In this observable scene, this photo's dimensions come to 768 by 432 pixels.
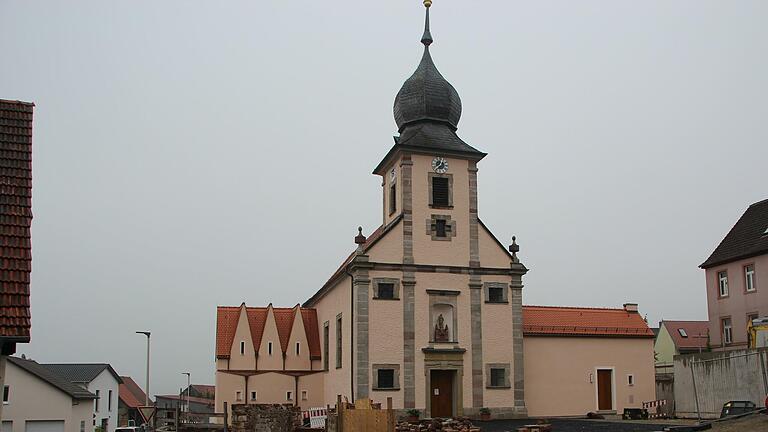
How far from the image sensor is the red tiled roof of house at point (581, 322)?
42094 mm

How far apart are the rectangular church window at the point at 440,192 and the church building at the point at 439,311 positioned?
0.16 ft

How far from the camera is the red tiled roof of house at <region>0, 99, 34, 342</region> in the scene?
1479 centimetres

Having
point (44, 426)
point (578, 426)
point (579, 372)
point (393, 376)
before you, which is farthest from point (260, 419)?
point (579, 372)

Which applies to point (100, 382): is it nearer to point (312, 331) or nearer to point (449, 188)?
point (312, 331)

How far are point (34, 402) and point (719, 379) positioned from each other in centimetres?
3143

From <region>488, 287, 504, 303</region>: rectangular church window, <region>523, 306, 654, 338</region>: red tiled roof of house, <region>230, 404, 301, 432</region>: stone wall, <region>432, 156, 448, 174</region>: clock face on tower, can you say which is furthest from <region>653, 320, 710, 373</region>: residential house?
<region>230, 404, 301, 432</region>: stone wall

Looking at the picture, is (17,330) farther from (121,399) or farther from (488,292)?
(121,399)

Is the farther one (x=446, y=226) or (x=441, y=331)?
(x=446, y=226)

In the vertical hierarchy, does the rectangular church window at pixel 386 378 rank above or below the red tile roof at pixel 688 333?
below

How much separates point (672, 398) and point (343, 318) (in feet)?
56.3

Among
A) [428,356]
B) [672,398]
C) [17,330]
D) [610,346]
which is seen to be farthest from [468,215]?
[17,330]

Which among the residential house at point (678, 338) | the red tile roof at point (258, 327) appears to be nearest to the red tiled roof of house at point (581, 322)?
the red tile roof at point (258, 327)

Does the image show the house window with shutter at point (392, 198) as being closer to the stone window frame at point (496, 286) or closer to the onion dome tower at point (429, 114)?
the onion dome tower at point (429, 114)

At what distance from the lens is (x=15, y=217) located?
639 inches
